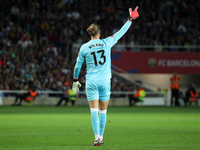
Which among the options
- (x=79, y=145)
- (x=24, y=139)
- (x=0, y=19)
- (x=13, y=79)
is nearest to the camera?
(x=79, y=145)

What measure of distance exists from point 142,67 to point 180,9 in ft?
19.9

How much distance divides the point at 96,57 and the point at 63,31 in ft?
82.3

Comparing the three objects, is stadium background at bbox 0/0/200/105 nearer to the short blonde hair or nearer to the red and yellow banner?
the red and yellow banner

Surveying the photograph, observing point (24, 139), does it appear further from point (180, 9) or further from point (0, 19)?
point (180, 9)

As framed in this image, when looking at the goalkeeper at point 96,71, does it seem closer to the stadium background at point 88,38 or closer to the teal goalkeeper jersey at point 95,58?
the teal goalkeeper jersey at point 95,58

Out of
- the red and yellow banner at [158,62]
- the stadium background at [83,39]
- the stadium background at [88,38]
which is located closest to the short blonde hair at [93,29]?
the stadium background at [88,38]

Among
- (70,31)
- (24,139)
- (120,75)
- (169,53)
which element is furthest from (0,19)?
(24,139)

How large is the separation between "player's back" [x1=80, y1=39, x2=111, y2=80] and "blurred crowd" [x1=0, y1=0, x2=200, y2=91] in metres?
21.4

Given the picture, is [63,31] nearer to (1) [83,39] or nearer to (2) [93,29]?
(1) [83,39]

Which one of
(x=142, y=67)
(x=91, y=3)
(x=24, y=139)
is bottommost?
(x=24, y=139)

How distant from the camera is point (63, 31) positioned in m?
34.3

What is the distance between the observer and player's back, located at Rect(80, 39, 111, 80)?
9.48 metres

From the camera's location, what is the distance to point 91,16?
35594 millimetres

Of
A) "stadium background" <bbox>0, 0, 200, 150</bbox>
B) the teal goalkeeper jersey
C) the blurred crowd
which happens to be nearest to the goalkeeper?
the teal goalkeeper jersey
